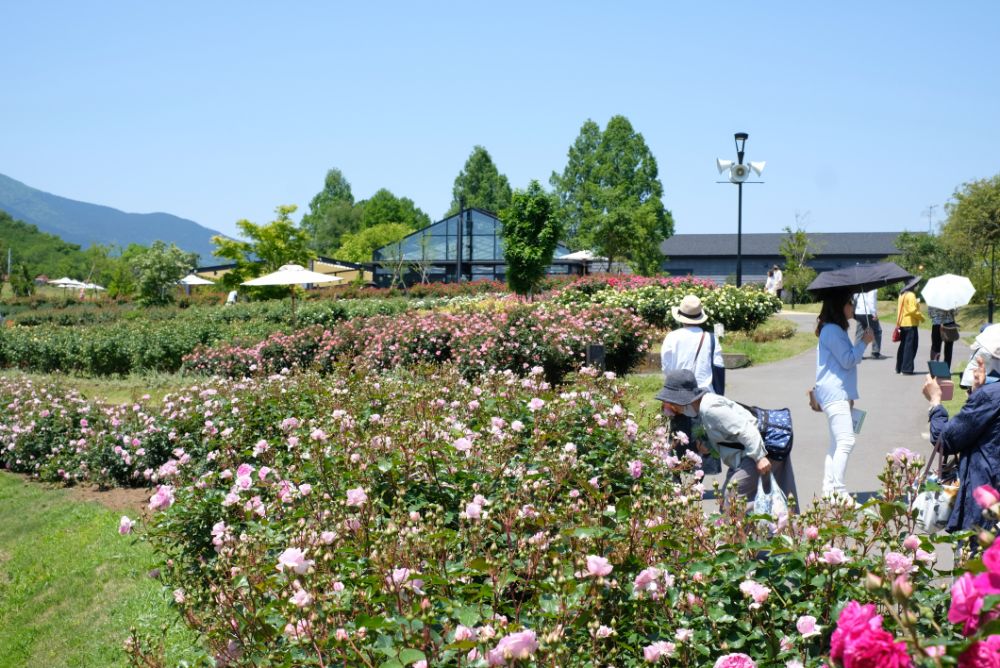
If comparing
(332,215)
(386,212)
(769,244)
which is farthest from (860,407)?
(332,215)

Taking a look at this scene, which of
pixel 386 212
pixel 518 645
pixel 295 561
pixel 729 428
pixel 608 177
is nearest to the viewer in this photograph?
pixel 518 645

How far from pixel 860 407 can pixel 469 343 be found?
18.3 feet

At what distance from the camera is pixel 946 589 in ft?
7.39

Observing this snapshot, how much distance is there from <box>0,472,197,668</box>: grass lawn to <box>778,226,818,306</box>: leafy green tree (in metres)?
32.5

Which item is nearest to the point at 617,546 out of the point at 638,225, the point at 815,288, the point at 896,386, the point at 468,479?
the point at 468,479

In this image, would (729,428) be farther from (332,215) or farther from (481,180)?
(332,215)

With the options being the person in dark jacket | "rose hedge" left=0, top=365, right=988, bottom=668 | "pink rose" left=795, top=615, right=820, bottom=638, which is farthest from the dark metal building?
"pink rose" left=795, top=615, right=820, bottom=638

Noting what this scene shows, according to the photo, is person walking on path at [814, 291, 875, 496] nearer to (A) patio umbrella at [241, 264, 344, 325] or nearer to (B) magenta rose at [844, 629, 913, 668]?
(B) magenta rose at [844, 629, 913, 668]

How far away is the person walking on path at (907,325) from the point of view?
41.7 feet

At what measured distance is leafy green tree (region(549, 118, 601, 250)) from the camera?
6450 cm

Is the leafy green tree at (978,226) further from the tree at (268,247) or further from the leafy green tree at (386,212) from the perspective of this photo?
the leafy green tree at (386,212)

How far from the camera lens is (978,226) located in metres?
26.7

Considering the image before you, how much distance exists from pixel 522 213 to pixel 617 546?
99.3 feet

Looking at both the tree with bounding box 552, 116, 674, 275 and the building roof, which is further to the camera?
the building roof
